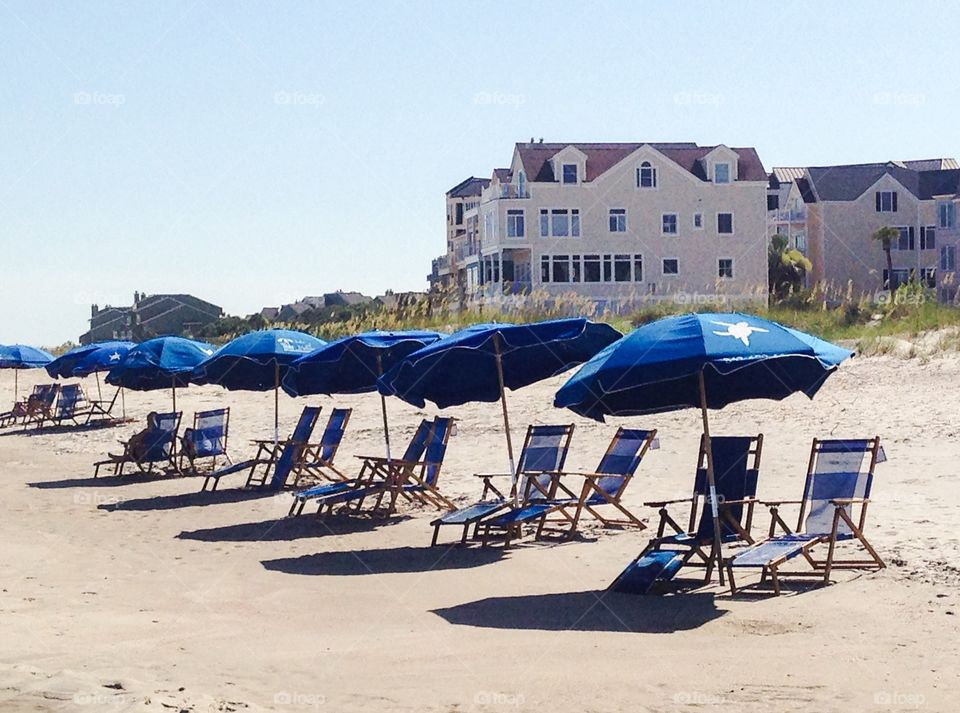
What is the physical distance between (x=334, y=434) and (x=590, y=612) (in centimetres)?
843

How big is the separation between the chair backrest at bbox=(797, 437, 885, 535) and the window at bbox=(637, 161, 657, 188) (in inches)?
1948

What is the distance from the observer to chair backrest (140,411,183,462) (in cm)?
2161

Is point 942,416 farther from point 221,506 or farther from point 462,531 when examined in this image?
point 221,506

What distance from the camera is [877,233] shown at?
218 ft

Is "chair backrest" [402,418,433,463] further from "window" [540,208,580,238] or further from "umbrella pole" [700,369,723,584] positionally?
"window" [540,208,580,238]

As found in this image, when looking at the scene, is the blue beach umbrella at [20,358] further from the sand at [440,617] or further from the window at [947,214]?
the window at [947,214]

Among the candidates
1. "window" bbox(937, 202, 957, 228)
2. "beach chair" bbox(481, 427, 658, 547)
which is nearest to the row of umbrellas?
"beach chair" bbox(481, 427, 658, 547)

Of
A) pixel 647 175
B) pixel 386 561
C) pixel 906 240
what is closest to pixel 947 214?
pixel 906 240

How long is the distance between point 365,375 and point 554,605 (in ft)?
23.2

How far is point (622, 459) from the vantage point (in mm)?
12883

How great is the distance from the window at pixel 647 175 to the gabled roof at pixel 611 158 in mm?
805

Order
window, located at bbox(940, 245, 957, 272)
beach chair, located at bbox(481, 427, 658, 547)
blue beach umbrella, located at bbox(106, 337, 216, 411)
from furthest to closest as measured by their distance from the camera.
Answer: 1. window, located at bbox(940, 245, 957, 272)
2. blue beach umbrella, located at bbox(106, 337, 216, 411)
3. beach chair, located at bbox(481, 427, 658, 547)

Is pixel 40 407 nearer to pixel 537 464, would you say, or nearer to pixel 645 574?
pixel 537 464

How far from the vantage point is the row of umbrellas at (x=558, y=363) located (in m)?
9.76
